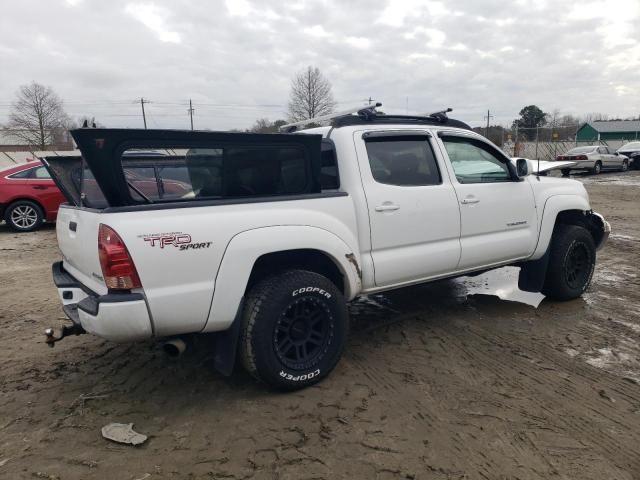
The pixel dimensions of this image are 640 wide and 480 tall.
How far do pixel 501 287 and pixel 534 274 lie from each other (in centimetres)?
82

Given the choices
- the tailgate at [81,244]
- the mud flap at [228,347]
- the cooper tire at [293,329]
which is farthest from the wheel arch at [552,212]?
the tailgate at [81,244]

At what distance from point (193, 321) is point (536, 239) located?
11.9 feet

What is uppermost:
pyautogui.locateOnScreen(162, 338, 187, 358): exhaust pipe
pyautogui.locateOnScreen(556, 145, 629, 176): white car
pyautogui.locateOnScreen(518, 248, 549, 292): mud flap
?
pyautogui.locateOnScreen(556, 145, 629, 176): white car

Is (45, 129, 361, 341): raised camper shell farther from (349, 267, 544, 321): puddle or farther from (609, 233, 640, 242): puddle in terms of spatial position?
(609, 233, 640, 242): puddle

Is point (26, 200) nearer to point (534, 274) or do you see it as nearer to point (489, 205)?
point (489, 205)

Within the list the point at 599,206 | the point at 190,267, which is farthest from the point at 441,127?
the point at 599,206

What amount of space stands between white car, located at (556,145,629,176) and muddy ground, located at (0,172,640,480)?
2112cm

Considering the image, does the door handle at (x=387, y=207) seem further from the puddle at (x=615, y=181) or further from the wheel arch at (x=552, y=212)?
the puddle at (x=615, y=181)

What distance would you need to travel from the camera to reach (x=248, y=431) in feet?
9.81

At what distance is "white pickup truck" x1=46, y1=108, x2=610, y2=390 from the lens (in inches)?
112

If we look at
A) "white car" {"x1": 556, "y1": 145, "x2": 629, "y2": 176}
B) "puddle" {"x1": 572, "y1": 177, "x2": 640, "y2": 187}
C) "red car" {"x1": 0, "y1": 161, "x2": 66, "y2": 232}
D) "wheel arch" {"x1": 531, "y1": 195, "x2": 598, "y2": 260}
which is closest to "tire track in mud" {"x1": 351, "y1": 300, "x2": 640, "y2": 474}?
"wheel arch" {"x1": 531, "y1": 195, "x2": 598, "y2": 260}

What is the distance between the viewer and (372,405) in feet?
10.7

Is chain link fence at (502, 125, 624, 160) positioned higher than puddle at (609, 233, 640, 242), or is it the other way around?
chain link fence at (502, 125, 624, 160)

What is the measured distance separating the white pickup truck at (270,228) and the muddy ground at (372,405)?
15.6 inches
